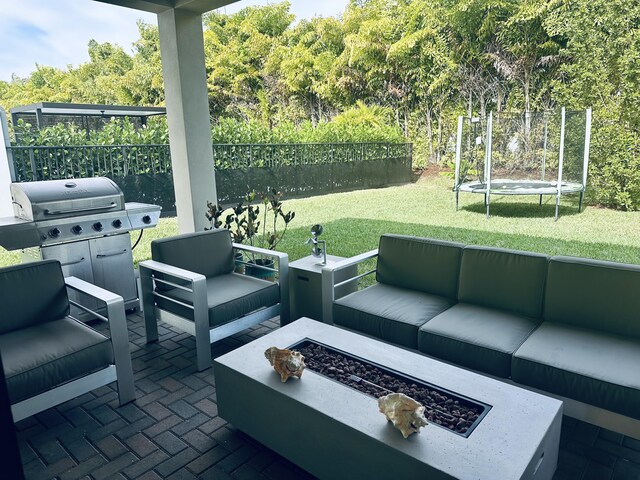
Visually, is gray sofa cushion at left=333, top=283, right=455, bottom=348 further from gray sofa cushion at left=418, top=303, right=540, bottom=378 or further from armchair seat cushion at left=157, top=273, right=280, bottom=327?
armchair seat cushion at left=157, top=273, right=280, bottom=327

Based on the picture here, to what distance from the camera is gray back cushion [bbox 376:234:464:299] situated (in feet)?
9.07

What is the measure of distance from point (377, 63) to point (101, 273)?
10.9 metres

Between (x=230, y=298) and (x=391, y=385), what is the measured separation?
4.30 feet

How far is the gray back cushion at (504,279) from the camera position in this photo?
244cm

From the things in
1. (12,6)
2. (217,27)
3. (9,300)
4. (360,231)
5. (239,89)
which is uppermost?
(12,6)

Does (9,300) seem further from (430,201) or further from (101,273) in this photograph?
(430,201)

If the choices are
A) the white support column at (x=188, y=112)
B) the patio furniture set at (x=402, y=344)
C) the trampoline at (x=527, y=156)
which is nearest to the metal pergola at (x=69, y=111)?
the white support column at (x=188, y=112)

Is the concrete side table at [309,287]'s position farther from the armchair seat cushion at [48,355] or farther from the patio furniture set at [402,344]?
the armchair seat cushion at [48,355]

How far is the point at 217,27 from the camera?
1661 cm

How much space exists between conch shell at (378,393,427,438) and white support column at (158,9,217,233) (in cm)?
329

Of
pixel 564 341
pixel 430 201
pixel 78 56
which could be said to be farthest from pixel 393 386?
pixel 78 56

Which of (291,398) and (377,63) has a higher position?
(377,63)

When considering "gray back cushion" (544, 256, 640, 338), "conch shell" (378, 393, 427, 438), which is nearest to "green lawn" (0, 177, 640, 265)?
"gray back cushion" (544, 256, 640, 338)

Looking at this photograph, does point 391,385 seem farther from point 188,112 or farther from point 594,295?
point 188,112
